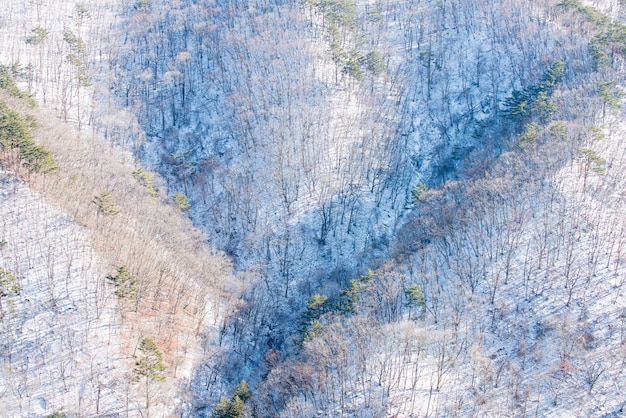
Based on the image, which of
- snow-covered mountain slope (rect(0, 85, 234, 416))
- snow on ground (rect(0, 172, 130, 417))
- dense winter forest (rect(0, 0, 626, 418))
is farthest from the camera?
dense winter forest (rect(0, 0, 626, 418))

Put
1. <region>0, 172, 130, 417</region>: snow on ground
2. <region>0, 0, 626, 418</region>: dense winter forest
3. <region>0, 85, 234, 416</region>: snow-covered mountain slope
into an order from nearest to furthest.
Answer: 1. <region>0, 172, 130, 417</region>: snow on ground
2. <region>0, 85, 234, 416</region>: snow-covered mountain slope
3. <region>0, 0, 626, 418</region>: dense winter forest

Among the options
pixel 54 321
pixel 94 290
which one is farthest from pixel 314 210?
Result: pixel 54 321

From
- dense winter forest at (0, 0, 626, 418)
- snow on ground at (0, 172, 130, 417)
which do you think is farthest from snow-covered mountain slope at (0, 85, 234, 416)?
dense winter forest at (0, 0, 626, 418)

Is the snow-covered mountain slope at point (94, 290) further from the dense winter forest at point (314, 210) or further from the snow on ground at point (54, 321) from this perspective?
the dense winter forest at point (314, 210)

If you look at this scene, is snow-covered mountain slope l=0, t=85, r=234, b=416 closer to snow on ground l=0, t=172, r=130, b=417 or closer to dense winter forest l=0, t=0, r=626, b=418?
snow on ground l=0, t=172, r=130, b=417

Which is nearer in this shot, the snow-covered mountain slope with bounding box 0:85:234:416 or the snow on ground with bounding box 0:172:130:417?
the snow on ground with bounding box 0:172:130:417

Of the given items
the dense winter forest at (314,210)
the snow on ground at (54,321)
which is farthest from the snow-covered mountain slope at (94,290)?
the dense winter forest at (314,210)

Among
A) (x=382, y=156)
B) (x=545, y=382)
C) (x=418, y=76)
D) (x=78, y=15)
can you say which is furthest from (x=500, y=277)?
(x=78, y=15)

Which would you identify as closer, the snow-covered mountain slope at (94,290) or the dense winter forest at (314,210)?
the snow-covered mountain slope at (94,290)
